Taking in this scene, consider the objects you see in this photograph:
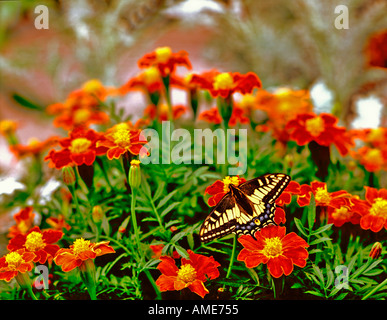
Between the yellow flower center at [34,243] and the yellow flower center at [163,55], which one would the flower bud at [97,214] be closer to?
the yellow flower center at [34,243]

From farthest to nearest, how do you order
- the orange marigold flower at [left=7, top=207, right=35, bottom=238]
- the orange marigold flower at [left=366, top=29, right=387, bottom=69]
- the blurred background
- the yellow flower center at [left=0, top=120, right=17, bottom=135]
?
the blurred background → the orange marigold flower at [left=366, top=29, right=387, bottom=69] → the yellow flower center at [left=0, top=120, right=17, bottom=135] → the orange marigold flower at [left=7, top=207, right=35, bottom=238]

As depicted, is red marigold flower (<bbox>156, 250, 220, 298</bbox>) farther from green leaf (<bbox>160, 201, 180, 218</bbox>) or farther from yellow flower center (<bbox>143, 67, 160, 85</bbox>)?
yellow flower center (<bbox>143, 67, 160, 85</bbox>)

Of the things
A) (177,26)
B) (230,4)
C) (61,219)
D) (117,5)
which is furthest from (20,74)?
(61,219)

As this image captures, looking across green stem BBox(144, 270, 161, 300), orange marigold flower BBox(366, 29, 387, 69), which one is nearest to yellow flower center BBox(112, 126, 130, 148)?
green stem BBox(144, 270, 161, 300)

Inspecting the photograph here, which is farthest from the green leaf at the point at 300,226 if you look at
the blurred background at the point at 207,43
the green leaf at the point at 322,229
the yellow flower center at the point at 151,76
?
the blurred background at the point at 207,43

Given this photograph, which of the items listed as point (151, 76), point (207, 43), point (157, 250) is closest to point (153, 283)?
point (157, 250)

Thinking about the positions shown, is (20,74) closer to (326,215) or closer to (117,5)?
(117,5)
